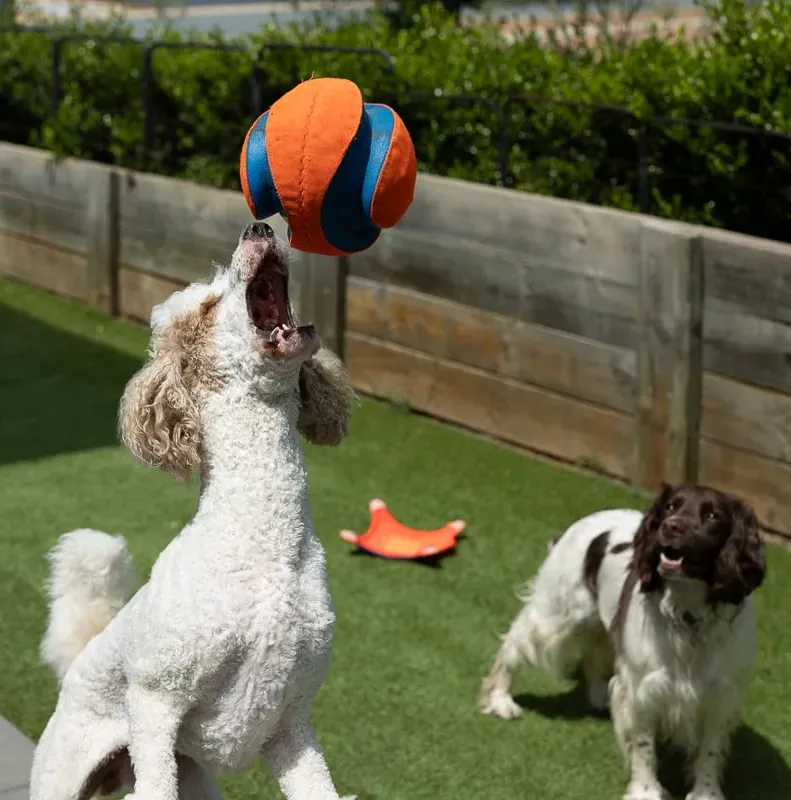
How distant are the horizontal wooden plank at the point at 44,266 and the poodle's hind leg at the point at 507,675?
6864 mm

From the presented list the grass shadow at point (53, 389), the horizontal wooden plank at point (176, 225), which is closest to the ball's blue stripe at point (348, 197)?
the grass shadow at point (53, 389)

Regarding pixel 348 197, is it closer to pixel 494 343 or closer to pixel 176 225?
pixel 494 343

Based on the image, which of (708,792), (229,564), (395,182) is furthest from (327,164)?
(708,792)

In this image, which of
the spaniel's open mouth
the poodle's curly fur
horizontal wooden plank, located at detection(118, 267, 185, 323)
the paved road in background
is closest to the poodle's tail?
the poodle's curly fur

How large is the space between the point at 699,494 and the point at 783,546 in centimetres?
246

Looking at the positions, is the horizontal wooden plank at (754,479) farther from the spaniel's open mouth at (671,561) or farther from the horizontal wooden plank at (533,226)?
the spaniel's open mouth at (671,561)

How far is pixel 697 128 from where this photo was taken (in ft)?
27.5

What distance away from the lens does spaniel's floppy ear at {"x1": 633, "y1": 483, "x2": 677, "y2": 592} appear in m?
5.11

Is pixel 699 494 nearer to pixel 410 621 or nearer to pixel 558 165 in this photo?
pixel 410 621

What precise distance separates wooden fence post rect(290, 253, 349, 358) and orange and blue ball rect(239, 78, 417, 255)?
5925 millimetres

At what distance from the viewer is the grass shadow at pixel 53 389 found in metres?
9.05

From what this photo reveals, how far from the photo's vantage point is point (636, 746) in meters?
5.33

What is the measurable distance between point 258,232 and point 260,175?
1.42 ft

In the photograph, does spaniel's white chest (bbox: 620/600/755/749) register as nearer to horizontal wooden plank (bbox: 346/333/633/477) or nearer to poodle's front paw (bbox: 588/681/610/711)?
poodle's front paw (bbox: 588/681/610/711)
